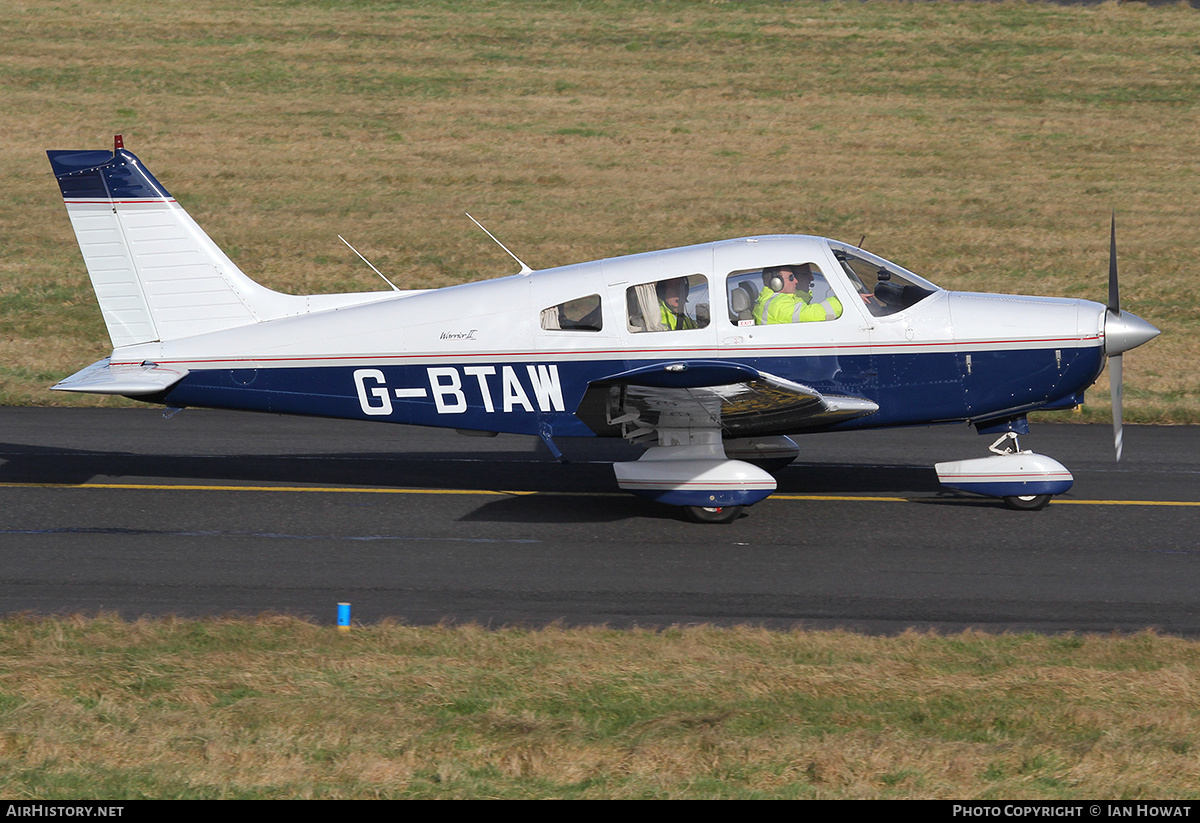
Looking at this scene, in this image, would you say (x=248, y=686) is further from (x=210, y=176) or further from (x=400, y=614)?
(x=210, y=176)

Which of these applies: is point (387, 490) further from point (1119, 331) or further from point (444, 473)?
point (1119, 331)

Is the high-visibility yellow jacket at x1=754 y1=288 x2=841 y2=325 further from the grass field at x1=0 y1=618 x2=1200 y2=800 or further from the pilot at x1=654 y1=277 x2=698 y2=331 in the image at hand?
the grass field at x1=0 y1=618 x2=1200 y2=800

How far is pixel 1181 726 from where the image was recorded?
668cm

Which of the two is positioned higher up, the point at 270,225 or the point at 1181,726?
the point at 270,225

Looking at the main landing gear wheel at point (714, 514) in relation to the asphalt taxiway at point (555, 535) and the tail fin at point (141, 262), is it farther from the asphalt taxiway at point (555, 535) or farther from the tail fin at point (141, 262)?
the tail fin at point (141, 262)

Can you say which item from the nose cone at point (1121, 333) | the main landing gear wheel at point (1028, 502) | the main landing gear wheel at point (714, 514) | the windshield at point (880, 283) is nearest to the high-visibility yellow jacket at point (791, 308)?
the windshield at point (880, 283)

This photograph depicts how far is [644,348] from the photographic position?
1075 cm

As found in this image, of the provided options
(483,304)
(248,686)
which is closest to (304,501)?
(483,304)

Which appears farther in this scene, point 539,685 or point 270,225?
point 270,225

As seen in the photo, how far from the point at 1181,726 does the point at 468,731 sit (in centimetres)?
366

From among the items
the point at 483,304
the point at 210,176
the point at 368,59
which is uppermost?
the point at 368,59

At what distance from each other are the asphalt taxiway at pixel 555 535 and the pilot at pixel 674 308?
1719mm

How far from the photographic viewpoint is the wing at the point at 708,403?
9906 millimetres

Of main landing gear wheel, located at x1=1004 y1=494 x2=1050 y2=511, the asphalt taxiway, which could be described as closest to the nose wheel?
the asphalt taxiway
